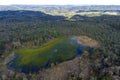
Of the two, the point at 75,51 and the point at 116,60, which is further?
the point at 75,51

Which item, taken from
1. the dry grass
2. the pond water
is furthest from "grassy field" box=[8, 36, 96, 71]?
the dry grass

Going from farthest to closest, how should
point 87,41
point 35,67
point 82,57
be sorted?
point 87,41
point 82,57
point 35,67

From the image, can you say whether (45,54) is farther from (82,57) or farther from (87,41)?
(87,41)

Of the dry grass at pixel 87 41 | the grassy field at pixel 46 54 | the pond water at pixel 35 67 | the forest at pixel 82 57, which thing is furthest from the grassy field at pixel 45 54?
the dry grass at pixel 87 41

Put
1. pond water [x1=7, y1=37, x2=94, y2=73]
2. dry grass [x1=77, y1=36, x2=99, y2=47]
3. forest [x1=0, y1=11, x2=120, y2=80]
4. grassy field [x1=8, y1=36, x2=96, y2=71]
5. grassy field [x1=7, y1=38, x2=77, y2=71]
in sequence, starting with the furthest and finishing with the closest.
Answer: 1. dry grass [x1=77, y1=36, x2=99, y2=47]
2. grassy field [x1=7, y1=38, x2=77, y2=71]
3. grassy field [x1=8, y1=36, x2=96, y2=71]
4. pond water [x1=7, y1=37, x2=94, y2=73]
5. forest [x1=0, y1=11, x2=120, y2=80]

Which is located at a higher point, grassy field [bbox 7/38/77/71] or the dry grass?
the dry grass

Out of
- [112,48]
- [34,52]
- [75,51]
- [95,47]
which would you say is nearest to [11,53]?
[34,52]

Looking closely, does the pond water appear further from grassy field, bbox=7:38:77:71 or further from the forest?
the forest

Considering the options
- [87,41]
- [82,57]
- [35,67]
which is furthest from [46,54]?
[87,41]

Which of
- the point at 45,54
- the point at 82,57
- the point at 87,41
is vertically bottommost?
the point at 45,54

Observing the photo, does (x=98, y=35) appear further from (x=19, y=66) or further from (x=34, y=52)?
(x=19, y=66)

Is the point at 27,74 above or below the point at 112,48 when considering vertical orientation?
below
